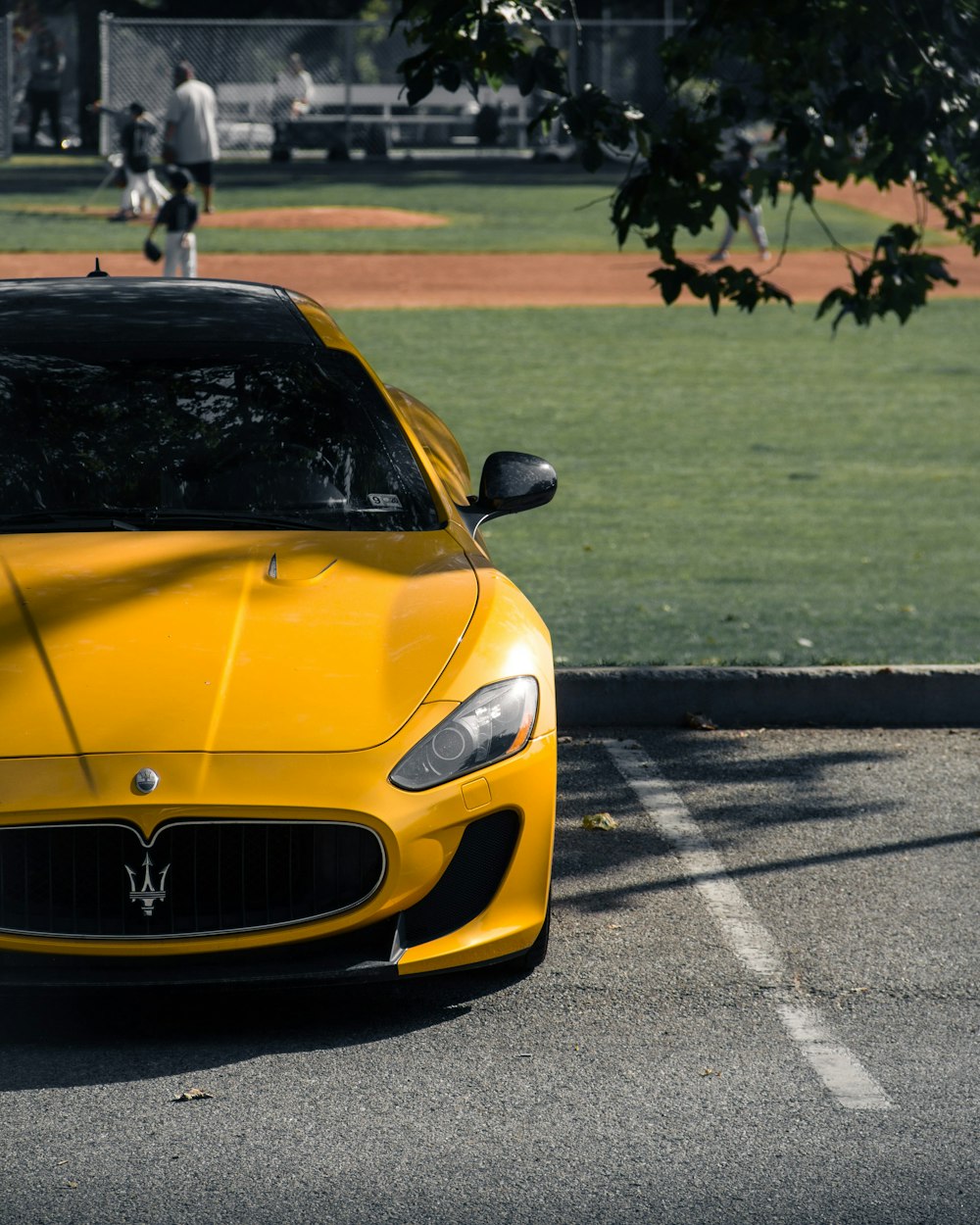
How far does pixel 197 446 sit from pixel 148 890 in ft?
5.33

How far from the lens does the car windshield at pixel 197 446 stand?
5.10 meters

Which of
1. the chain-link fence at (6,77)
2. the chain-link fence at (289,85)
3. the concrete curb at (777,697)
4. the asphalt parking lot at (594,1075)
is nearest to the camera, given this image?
the asphalt parking lot at (594,1075)

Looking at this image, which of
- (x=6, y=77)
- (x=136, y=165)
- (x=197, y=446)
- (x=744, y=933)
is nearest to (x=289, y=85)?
(x=6, y=77)

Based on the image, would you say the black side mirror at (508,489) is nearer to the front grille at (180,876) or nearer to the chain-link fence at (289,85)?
the front grille at (180,876)

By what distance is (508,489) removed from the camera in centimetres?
547

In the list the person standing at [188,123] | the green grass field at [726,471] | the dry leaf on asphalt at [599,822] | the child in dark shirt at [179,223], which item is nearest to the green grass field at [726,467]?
the green grass field at [726,471]

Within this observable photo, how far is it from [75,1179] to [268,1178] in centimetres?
38

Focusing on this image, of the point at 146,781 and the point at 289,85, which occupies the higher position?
the point at 289,85

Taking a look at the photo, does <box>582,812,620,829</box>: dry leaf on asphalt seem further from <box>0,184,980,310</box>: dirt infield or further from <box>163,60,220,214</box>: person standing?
<box>163,60,220,214</box>: person standing

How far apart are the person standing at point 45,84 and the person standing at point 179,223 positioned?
30.9 m

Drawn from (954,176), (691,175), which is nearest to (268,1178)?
Answer: (691,175)

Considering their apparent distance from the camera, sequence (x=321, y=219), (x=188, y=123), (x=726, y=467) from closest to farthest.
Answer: (x=726, y=467) < (x=188, y=123) < (x=321, y=219)

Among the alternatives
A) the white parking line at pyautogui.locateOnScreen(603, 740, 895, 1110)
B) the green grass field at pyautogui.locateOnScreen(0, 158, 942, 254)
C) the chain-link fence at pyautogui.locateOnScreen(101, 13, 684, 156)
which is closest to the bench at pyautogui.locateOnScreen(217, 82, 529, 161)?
the chain-link fence at pyautogui.locateOnScreen(101, 13, 684, 156)

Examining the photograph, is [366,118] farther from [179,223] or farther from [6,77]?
[179,223]
